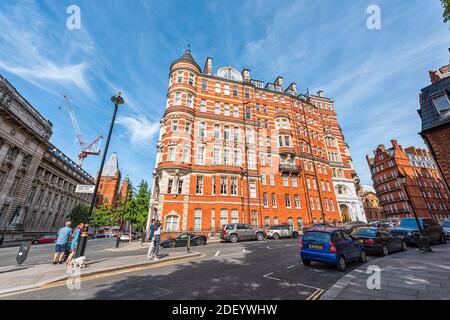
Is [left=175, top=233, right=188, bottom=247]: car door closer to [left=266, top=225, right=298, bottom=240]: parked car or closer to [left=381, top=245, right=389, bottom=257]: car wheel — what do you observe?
[left=266, top=225, right=298, bottom=240]: parked car

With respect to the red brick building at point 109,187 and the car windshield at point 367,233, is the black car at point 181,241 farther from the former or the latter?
the red brick building at point 109,187

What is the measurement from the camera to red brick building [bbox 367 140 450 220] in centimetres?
4928

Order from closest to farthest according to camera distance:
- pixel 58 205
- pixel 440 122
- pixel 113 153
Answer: pixel 440 122
pixel 58 205
pixel 113 153

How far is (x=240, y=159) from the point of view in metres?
29.4

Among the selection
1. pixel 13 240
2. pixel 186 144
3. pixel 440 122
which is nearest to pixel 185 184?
pixel 186 144

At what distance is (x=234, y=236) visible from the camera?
64.8 feet

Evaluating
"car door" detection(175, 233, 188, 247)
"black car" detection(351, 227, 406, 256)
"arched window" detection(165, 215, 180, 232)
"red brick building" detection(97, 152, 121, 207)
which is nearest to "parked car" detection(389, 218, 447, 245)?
"black car" detection(351, 227, 406, 256)

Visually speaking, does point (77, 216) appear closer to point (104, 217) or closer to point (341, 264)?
point (104, 217)

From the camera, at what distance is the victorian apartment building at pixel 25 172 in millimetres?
25547

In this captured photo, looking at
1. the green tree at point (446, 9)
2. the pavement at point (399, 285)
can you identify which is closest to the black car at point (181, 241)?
the pavement at point (399, 285)

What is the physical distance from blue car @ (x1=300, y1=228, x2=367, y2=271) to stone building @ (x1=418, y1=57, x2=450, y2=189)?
10487 mm

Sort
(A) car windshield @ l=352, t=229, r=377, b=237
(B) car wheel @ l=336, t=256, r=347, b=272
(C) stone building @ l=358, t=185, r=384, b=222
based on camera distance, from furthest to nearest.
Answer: (C) stone building @ l=358, t=185, r=384, b=222, (A) car windshield @ l=352, t=229, r=377, b=237, (B) car wheel @ l=336, t=256, r=347, b=272

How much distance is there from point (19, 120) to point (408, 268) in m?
42.4
